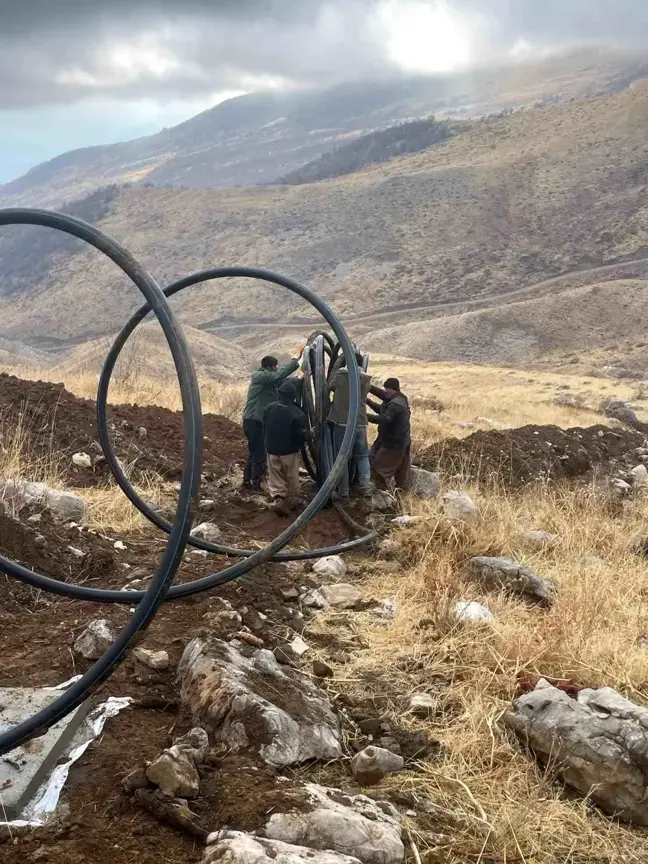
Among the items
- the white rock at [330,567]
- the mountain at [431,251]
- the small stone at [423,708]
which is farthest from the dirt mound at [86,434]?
the mountain at [431,251]

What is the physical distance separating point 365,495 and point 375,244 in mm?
61178

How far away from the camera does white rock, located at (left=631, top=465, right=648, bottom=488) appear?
10.1 m

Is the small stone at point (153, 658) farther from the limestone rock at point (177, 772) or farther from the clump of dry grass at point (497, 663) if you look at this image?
the clump of dry grass at point (497, 663)

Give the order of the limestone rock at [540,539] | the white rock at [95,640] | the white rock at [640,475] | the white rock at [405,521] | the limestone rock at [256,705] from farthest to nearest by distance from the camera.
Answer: the white rock at [640,475] → the white rock at [405,521] → the limestone rock at [540,539] → the white rock at [95,640] → the limestone rock at [256,705]

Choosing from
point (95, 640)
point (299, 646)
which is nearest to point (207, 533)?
point (299, 646)

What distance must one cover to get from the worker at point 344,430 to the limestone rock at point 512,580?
233 centimetres

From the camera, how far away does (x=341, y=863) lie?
2273 millimetres

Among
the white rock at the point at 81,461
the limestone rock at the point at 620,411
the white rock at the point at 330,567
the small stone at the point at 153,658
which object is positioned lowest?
the limestone rock at the point at 620,411

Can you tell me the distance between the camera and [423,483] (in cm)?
832

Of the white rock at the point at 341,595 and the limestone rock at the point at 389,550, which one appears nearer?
the white rock at the point at 341,595

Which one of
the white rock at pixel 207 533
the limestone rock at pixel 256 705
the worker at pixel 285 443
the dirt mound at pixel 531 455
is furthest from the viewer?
the dirt mound at pixel 531 455

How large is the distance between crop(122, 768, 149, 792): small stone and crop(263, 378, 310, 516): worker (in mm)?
4686

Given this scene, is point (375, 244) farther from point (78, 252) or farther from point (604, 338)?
point (78, 252)

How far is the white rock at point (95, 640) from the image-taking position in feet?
12.4
